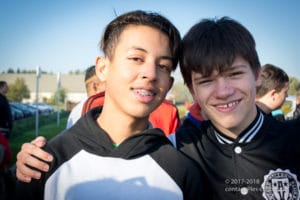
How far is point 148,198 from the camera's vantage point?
167cm

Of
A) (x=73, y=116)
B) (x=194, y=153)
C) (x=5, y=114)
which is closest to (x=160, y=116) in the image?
(x=73, y=116)

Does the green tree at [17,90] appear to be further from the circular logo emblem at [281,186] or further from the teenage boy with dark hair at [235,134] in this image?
the circular logo emblem at [281,186]

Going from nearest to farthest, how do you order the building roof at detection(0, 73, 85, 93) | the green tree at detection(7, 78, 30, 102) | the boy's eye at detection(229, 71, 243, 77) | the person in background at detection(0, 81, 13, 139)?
the boy's eye at detection(229, 71, 243, 77), the person in background at detection(0, 81, 13, 139), the green tree at detection(7, 78, 30, 102), the building roof at detection(0, 73, 85, 93)

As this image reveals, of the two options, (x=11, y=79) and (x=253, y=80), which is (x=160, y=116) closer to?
(x=253, y=80)

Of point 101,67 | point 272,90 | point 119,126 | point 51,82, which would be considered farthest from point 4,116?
point 51,82

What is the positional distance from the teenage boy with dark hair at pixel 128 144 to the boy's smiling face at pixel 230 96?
0.24 meters

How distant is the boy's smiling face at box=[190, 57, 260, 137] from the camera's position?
1900mm

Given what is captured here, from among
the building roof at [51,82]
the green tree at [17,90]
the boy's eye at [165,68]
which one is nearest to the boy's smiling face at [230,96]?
the boy's eye at [165,68]

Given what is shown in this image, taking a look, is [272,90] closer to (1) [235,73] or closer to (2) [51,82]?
(1) [235,73]

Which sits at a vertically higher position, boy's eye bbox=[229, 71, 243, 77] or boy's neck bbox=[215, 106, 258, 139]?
boy's eye bbox=[229, 71, 243, 77]

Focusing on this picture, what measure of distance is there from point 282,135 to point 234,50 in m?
0.59

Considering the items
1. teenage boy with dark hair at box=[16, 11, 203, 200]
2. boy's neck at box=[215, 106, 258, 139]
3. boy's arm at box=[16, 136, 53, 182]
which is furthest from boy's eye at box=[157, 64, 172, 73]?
boy's arm at box=[16, 136, 53, 182]

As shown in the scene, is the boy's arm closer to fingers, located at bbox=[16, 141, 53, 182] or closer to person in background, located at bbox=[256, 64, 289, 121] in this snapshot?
fingers, located at bbox=[16, 141, 53, 182]

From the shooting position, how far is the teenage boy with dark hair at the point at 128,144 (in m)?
1.65
